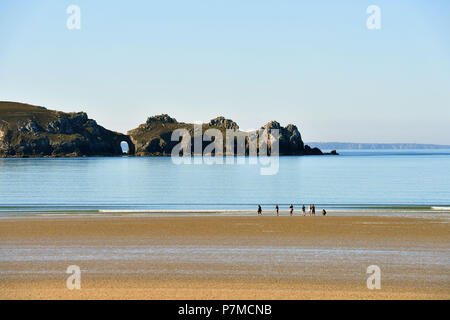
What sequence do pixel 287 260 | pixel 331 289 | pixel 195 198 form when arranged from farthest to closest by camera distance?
pixel 195 198
pixel 287 260
pixel 331 289

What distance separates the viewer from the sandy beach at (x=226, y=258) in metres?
20.0

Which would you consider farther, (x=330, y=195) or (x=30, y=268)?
(x=330, y=195)

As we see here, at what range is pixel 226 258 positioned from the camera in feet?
87.9

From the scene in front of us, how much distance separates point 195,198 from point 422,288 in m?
58.5

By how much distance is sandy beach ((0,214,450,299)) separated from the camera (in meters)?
20.0

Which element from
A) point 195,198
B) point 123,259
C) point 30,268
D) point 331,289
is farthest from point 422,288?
point 195,198

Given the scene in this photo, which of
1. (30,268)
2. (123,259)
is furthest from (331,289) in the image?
(30,268)
